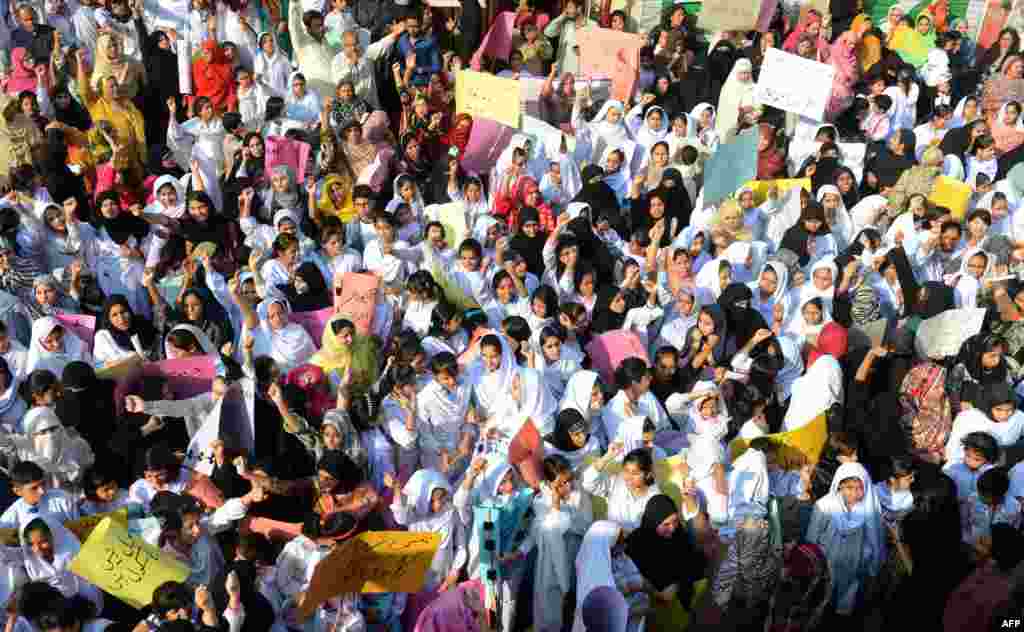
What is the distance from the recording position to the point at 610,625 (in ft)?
14.8

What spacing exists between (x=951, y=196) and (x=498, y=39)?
3.85 m

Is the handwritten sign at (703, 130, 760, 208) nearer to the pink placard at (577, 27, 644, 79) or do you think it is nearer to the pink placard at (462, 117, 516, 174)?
the pink placard at (462, 117, 516, 174)

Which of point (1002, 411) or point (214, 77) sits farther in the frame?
point (214, 77)

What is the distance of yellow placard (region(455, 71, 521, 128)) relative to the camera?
794cm

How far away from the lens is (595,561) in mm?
4684

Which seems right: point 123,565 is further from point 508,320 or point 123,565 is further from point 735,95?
point 735,95

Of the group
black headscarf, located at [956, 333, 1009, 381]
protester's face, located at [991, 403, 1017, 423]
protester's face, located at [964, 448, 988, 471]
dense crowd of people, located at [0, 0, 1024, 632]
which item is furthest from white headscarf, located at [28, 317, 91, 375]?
black headscarf, located at [956, 333, 1009, 381]

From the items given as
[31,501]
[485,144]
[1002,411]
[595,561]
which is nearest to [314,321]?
[31,501]

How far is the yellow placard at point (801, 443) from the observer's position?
209 inches

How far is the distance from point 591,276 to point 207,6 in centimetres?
392

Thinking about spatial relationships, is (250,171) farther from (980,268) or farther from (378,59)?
(980,268)

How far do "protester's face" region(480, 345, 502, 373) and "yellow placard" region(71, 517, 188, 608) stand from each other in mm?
2015

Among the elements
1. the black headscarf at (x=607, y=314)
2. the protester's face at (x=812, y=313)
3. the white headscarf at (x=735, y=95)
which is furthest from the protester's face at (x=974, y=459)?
the white headscarf at (x=735, y=95)

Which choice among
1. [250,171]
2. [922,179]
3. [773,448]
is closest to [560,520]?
[773,448]
